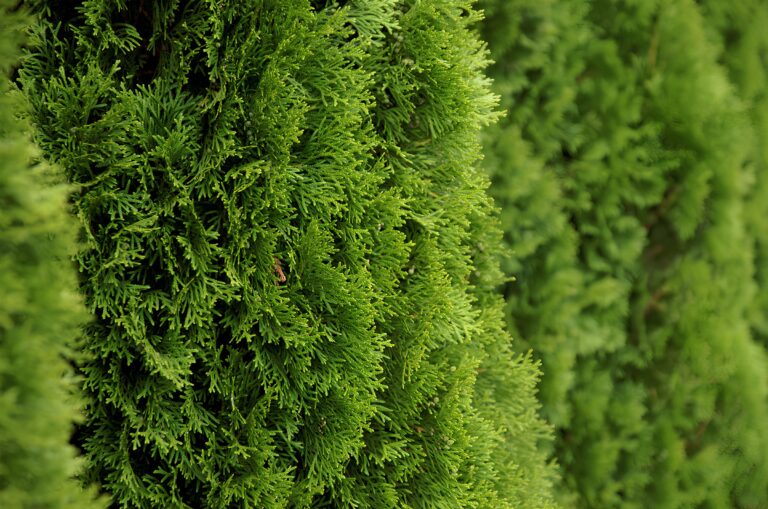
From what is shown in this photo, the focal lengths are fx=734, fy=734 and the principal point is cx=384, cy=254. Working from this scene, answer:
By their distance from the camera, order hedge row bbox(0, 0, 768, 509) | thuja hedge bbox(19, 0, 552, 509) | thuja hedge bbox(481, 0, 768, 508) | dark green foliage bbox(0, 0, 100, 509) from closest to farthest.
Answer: dark green foliage bbox(0, 0, 100, 509) → hedge row bbox(0, 0, 768, 509) → thuja hedge bbox(19, 0, 552, 509) → thuja hedge bbox(481, 0, 768, 508)

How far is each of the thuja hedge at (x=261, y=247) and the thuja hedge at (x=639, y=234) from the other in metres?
1.59

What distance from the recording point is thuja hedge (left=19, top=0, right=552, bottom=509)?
2.09 meters

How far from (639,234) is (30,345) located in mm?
4171

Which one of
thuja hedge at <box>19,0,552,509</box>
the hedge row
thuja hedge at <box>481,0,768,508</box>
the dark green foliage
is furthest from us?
thuja hedge at <box>481,0,768,508</box>

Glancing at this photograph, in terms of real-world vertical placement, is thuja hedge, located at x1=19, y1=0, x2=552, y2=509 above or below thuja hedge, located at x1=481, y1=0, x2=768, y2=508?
above

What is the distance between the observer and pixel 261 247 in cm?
223

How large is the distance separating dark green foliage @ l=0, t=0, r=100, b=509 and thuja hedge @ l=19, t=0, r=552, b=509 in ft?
1.73

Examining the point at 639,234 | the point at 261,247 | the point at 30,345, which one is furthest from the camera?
the point at 639,234

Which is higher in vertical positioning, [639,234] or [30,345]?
[30,345]

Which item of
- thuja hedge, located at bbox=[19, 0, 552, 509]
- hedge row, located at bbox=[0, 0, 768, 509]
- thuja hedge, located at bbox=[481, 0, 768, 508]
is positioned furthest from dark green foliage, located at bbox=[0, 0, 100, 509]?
thuja hedge, located at bbox=[481, 0, 768, 508]

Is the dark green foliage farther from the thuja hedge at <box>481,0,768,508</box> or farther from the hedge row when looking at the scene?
the thuja hedge at <box>481,0,768,508</box>

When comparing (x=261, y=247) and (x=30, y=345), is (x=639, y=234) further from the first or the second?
(x=30, y=345)

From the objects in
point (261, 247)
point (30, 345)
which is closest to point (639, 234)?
point (261, 247)

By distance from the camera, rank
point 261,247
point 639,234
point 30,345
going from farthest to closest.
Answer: point 639,234 < point 261,247 < point 30,345
